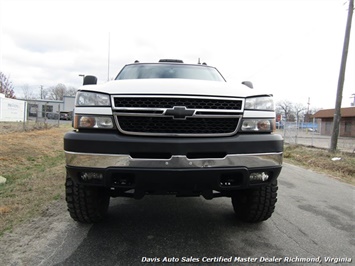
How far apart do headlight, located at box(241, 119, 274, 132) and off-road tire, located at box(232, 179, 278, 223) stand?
65cm

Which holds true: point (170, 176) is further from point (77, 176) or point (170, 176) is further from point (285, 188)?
point (285, 188)

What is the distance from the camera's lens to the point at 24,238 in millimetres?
3078

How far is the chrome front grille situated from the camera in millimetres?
2590

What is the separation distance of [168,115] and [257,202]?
152 centimetres

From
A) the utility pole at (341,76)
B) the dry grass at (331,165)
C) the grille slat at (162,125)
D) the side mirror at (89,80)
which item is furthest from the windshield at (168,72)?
the utility pole at (341,76)

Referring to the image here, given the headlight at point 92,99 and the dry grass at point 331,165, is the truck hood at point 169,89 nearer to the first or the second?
the headlight at point 92,99

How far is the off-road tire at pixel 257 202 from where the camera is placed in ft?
10.6

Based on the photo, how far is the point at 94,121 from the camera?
2.65 m

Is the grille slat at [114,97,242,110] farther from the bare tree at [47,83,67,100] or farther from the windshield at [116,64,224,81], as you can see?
the bare tree at [47,83,67,100]

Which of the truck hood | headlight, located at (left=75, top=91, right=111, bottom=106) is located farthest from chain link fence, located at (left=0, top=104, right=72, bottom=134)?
the truck hood

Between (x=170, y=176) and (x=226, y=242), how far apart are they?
3.66ft

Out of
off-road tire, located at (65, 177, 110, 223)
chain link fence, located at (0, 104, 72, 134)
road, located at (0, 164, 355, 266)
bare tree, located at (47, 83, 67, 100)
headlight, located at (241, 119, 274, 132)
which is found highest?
bare tree, located at (47, 83, 67, 100)

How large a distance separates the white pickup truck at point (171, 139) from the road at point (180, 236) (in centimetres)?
61

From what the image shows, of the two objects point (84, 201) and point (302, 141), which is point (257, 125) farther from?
point (302, 141)
